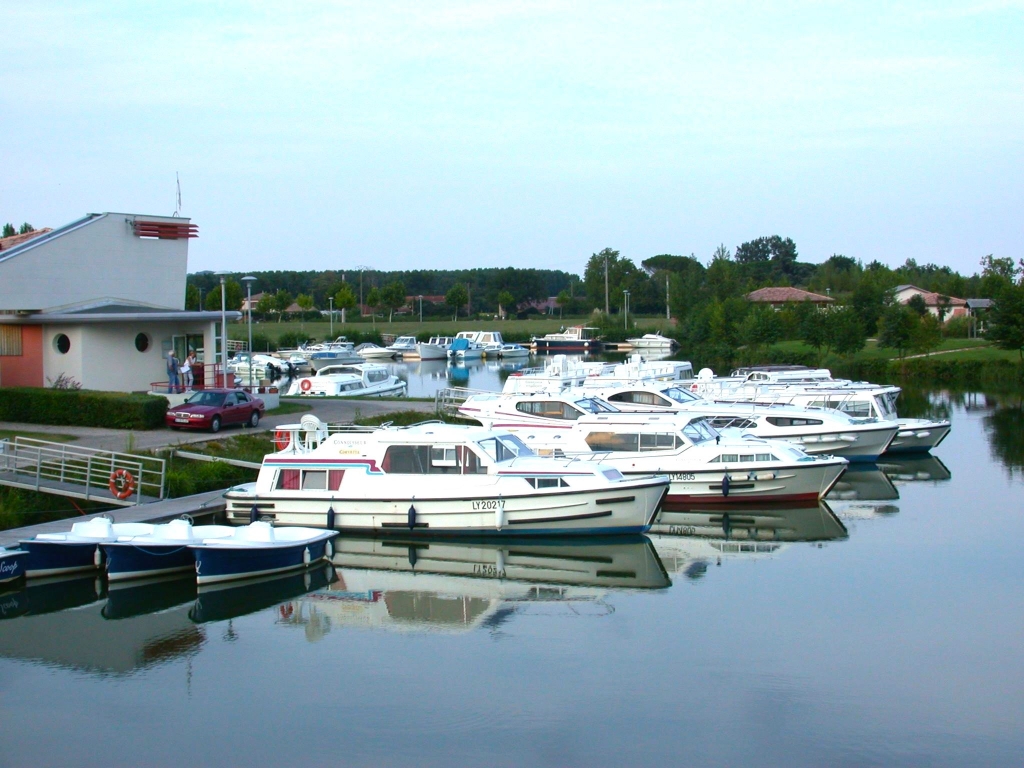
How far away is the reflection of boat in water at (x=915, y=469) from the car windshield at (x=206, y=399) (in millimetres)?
21763

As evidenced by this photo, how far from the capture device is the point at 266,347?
333ft

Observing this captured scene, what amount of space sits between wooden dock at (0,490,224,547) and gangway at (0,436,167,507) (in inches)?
17.6

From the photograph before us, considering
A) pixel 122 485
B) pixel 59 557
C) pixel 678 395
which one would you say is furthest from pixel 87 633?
pixel 678 395

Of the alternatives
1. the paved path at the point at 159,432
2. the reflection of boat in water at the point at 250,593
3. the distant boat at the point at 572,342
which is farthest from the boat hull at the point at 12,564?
the distant boat at the point at 572,342

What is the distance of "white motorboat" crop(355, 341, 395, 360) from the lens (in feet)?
324

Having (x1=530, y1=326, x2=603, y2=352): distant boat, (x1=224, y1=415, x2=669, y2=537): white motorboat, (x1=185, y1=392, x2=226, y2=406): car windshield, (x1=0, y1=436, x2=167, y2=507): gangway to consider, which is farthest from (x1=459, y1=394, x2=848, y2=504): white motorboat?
(x1=530, y1=326, x2=603, y2=352): distant boat

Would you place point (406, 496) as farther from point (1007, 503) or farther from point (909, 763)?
point (1007, 503)

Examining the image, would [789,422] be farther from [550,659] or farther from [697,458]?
[550,659]

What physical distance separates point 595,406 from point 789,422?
6.52 metres

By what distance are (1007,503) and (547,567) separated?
14.8 m

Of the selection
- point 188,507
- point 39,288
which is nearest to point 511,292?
point 39,288

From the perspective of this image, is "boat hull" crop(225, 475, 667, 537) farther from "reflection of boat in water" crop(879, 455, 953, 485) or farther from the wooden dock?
"reflection of boat in water" crop(879, 455, 953, 485)

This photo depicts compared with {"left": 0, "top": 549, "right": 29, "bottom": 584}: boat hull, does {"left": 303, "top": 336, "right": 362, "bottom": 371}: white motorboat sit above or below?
above

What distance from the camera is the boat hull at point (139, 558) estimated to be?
20.5m
